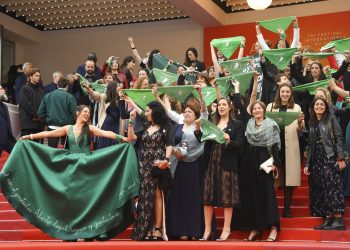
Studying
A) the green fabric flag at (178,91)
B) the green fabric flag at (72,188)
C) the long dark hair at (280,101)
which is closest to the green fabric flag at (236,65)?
the green fabric flag at (178,91)

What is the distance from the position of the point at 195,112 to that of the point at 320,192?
164 centimetres

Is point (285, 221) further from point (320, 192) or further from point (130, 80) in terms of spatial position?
point (130, 80)

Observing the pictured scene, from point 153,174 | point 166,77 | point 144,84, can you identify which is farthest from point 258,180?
point 166,77

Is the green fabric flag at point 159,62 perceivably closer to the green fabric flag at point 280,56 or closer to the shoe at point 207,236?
the green fabric flag at point 280,56

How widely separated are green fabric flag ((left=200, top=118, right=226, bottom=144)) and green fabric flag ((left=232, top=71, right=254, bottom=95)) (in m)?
1.27

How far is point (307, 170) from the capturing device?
7.05 m

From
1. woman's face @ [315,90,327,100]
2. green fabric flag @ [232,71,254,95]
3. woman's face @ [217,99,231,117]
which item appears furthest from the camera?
→ green fabric flag @ [232,71,254,95]

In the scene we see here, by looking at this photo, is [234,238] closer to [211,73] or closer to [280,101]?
[280,101]

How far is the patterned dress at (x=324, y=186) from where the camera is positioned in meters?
6.78

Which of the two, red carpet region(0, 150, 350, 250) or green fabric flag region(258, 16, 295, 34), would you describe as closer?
red carpet region(0, 150, 350, 250)

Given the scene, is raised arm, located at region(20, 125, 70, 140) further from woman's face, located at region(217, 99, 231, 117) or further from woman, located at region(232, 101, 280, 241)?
woman, located at region(232, 101, 280, 241)

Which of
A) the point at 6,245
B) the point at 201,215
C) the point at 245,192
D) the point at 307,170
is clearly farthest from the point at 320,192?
the point at 6,245

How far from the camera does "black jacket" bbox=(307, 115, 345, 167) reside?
6852 millimetres

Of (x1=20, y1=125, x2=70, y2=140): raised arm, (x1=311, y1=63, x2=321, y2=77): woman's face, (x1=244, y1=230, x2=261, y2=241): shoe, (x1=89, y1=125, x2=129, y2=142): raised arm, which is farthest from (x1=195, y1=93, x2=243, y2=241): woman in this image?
(x1=311, y1=63, x2=321, y2=77): woman's face
